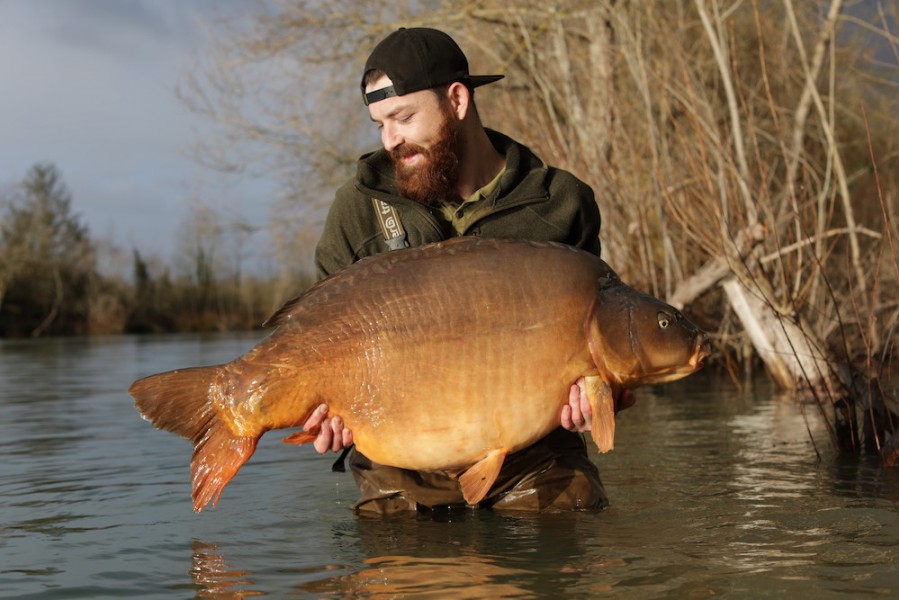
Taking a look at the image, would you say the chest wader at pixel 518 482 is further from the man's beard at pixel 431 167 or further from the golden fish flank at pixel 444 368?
the golden fish flank at pixel 444 368

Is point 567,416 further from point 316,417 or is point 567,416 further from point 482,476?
point 316,417

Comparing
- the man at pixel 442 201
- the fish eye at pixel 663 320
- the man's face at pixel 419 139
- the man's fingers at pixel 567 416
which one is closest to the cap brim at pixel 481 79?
the man at pixel 442 201

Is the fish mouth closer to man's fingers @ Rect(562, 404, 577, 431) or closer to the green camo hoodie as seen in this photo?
man's fingers @ Rect(562, 404, 577, 431)

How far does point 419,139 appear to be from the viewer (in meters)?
4.12

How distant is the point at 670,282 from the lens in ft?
32.3

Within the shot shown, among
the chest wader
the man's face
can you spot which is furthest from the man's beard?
the chest wader

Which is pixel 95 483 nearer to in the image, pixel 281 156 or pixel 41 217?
pixel 281 156

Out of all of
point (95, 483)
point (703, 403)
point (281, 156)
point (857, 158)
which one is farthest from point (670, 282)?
point (281, 156)

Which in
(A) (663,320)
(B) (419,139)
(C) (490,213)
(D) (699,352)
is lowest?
(D) (699,352)

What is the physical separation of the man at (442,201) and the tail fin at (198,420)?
921 millimetres

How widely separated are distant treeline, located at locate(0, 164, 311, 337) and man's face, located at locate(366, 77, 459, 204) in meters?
38.7

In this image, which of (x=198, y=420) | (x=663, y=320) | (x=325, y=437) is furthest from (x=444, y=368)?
(x=198, y=420)

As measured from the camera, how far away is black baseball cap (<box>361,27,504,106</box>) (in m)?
4.08

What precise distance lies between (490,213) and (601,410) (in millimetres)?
1124
